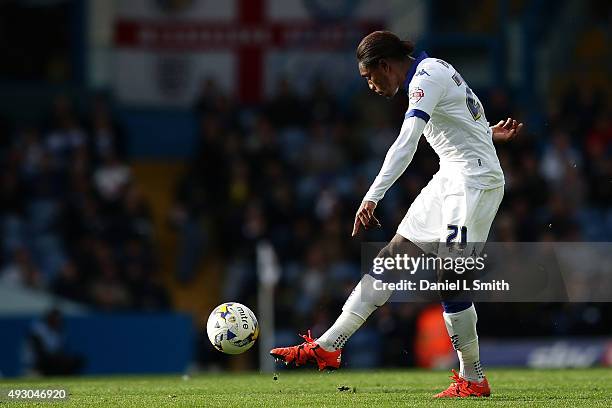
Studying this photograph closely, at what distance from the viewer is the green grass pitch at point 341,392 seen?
29.0 ft

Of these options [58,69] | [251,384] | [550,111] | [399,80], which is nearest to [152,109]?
[58,69]

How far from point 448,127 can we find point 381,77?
60cm

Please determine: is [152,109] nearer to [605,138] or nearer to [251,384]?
[605,138]

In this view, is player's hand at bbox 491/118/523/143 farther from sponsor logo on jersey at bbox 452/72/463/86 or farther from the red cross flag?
the red cross flag

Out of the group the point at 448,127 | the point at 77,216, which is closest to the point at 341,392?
the point at 448,127

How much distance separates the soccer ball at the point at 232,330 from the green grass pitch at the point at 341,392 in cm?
35

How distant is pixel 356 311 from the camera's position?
9547 mm

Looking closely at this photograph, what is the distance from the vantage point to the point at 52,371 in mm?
17453

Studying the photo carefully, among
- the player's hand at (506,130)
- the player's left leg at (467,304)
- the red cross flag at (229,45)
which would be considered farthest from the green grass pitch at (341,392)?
the red cross flag at (229,45)

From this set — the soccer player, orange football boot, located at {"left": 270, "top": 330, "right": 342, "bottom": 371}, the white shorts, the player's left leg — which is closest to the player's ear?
the soccer player

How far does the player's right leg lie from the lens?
9500mm

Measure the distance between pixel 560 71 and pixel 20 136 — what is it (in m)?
10.7

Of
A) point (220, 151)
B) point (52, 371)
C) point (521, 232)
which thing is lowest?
point (52, 371)

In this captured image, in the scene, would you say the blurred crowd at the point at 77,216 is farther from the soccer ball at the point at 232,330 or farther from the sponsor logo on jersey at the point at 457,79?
the sponsor logo on jersey at the point at 457,79
